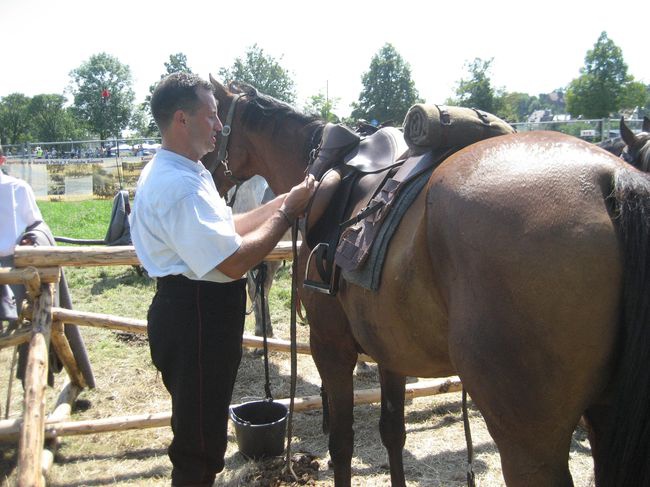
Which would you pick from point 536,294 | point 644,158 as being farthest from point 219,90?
point 644,158

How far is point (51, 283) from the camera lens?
3.42 m

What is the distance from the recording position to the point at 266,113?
3391 millimetres

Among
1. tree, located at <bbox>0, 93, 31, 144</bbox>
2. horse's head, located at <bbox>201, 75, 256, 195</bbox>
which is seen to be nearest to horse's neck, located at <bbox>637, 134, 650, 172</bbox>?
horse's head, located at <bbox>201, 75, 256, 195</bbox>

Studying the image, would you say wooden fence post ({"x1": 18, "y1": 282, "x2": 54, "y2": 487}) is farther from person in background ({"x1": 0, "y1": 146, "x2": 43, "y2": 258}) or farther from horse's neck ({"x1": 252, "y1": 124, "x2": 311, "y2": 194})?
horse's neck ({"x1": 252, "y1": 124, "x2": 311, "y2": 194})

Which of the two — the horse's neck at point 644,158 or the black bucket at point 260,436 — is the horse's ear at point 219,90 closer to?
the black bucket at point 260,436

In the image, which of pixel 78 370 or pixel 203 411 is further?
pixel 78 370

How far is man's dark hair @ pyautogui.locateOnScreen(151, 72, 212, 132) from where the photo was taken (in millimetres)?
2006

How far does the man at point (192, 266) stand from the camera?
1.89 m

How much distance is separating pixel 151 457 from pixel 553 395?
314 centimetres

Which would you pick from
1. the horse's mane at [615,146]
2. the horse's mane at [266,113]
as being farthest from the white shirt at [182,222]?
the horse's mane at [615,146]

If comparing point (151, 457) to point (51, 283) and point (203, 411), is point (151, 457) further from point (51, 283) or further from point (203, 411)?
point (203, 411)

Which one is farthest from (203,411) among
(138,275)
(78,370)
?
(138,275)

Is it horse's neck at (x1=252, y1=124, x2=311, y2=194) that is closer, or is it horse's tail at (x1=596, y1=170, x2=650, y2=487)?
horse's tail at (x1=596, y1=170, x2=650, y2=487)

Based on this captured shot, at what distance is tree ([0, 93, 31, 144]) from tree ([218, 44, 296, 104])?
1455 inches
